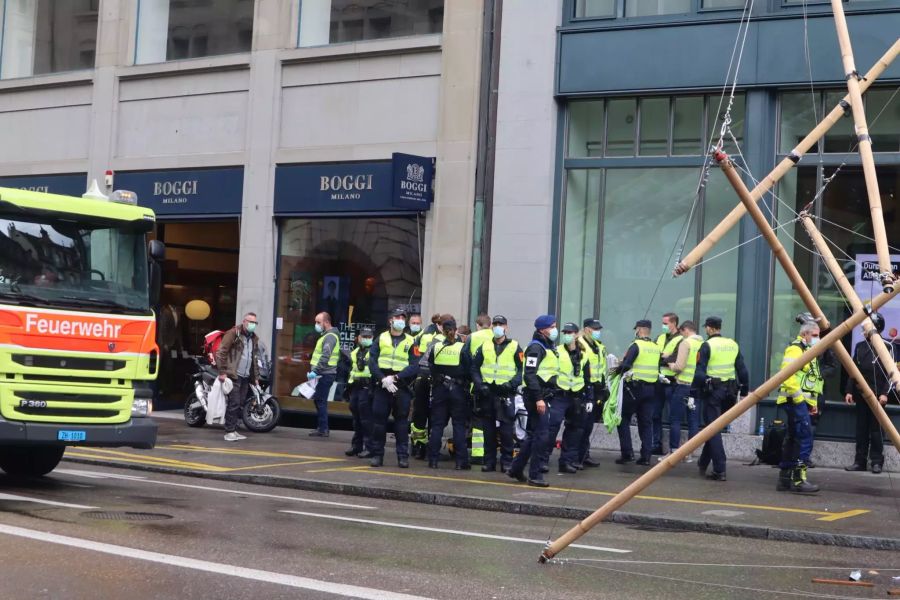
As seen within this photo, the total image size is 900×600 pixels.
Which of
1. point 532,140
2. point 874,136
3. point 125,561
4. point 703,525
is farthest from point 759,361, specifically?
point 125,561

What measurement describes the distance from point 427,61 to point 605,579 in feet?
44.9

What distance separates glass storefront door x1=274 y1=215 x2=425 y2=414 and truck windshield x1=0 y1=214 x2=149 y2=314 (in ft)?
27.3

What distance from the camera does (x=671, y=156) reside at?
1831 centimetres

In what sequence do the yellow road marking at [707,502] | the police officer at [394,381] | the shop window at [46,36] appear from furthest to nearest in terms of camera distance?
the shop window at [46,36]
the police officer at [394,381]
the yellow road marking at [707,502]

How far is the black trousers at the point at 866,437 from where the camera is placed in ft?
51.9

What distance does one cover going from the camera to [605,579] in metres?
A: 8.19

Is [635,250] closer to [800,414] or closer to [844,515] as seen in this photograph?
[800,414]

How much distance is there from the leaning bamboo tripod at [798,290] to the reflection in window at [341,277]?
1206 cm

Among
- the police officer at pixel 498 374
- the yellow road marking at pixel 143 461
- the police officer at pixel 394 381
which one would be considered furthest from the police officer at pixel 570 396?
the yellow road marking at pixel 143 461

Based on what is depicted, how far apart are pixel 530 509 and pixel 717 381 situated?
3.81 m

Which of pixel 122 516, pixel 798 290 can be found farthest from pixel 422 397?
pixel 798 290

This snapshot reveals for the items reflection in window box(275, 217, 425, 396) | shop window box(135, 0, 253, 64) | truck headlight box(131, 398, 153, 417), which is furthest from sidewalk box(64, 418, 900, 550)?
shop window box(135, 0, 253, 64)

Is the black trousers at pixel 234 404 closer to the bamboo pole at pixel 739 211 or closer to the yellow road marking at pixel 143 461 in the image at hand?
the yellow road marking at pixel 143 461

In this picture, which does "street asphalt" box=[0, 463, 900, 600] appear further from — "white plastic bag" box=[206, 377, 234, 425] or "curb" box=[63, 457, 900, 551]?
"white plastic bag" box=[206, 377, 234, 425]
